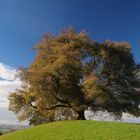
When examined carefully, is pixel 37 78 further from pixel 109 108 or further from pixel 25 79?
pixel 109 108

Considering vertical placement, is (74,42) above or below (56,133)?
above

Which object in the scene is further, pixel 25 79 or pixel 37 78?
pixel 25 79

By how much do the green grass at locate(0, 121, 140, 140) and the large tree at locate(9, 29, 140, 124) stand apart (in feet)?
33.7

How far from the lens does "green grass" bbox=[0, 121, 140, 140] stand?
92.5 ft

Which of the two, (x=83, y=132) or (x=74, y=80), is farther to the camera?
(x=74, y=80)

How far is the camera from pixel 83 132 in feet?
99.6

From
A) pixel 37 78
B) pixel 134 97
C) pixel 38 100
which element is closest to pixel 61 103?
pixel 38 100

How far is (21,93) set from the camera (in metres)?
51.6

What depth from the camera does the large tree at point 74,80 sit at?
4562 cm

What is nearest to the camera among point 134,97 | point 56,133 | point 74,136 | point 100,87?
point 74,136

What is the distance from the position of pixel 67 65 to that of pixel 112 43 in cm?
980

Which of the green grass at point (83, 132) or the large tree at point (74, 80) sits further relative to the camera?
the large tree at point (74, 80)

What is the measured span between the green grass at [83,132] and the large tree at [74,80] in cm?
1028

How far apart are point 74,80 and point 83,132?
17581 mm
